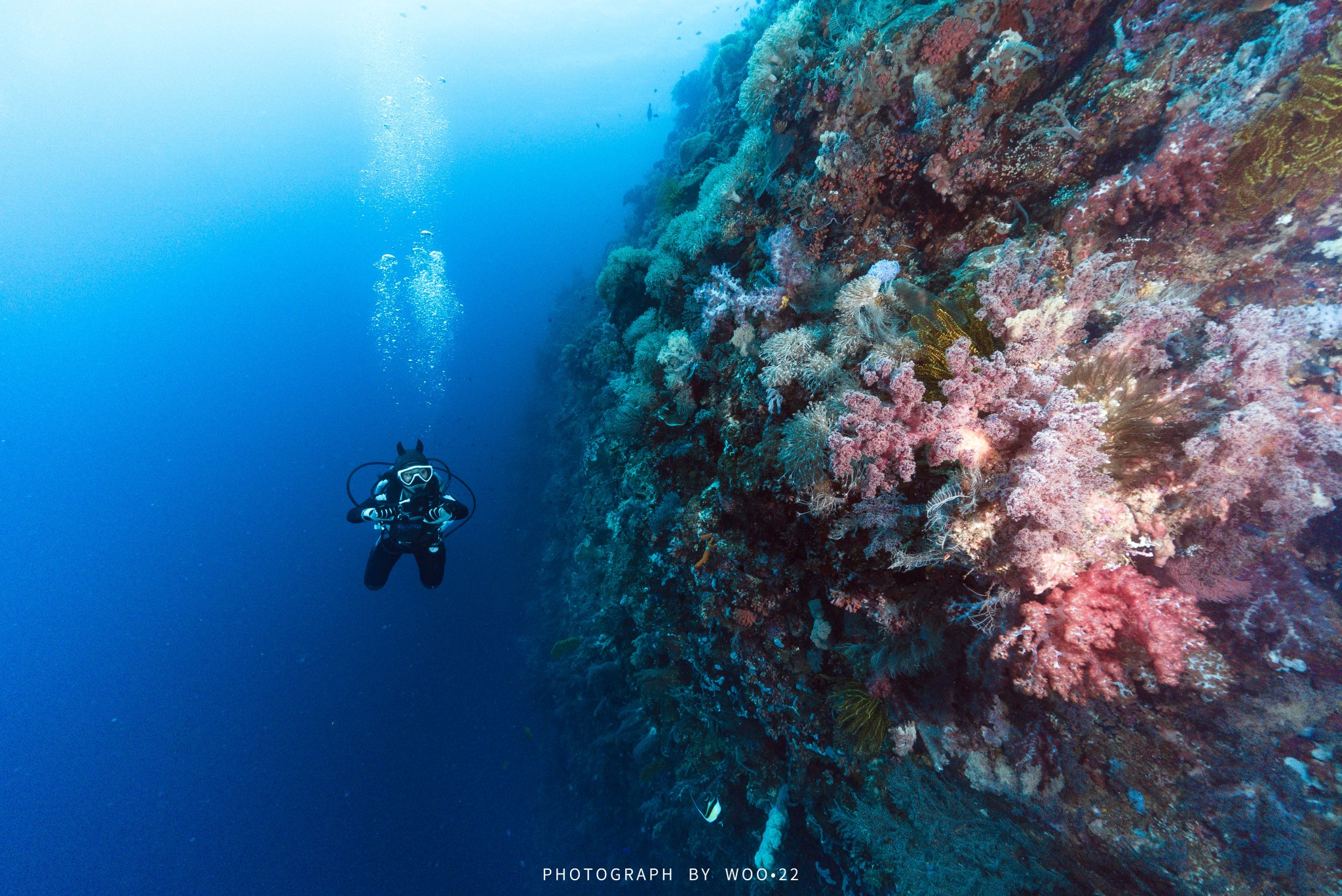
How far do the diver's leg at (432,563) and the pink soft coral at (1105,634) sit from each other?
28.8ft

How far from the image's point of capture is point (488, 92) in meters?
74.8

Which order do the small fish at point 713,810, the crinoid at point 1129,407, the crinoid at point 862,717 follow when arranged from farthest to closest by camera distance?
the small fish at point 713,810
the crinoid at point 862,717
the crinoid at point 1129,407

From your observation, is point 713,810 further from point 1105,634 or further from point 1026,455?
point 1026,455

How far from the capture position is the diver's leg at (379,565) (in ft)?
28.7

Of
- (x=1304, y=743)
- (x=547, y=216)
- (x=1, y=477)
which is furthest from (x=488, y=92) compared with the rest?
(x=1304, y=743)

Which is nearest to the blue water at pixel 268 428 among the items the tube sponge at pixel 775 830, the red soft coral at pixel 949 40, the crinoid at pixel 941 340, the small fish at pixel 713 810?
the small fish at pixel 713 810

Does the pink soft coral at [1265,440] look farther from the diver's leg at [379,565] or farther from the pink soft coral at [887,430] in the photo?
the diver's leg at [379,565]

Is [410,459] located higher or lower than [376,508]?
higher

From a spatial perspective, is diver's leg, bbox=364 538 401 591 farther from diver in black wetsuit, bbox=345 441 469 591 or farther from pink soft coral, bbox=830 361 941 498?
pink soft coral, bbox=830 361 941 498

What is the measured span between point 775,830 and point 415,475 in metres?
7.19

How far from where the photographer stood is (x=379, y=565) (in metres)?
9.03

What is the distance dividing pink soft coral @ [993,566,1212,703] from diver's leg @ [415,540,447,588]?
877 centimetres

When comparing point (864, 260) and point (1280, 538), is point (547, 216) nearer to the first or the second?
point (864, 260)

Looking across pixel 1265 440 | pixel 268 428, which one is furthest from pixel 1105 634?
pixel 268 428
